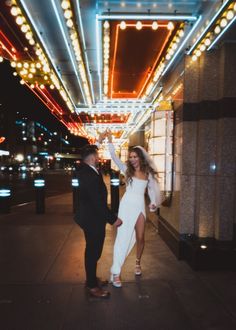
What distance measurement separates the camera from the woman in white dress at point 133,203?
4.38 m

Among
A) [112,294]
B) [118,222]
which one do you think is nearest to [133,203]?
[118,222]

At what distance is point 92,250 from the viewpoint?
3994mm

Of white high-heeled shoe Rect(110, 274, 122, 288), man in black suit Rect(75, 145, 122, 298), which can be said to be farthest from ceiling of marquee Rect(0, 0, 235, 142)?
white high-heeled shoe Rect(110, 274, 122, 288)

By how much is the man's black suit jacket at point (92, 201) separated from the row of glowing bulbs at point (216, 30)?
8.32 feet

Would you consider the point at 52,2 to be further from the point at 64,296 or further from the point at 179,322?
the point at 179,322

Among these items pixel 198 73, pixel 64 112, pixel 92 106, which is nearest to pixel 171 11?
pixel 198 73

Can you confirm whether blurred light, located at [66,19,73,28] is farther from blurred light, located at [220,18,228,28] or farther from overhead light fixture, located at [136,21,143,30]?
blurred light, located at [220,18,228,28]

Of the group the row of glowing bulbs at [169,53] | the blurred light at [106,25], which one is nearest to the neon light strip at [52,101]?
the row of glowing bulbs at [169,53]

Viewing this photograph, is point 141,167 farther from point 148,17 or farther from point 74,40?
point 74,40

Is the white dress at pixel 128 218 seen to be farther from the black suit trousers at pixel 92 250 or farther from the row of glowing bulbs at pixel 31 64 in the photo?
the row of glowing bulbs at pixel 31 64

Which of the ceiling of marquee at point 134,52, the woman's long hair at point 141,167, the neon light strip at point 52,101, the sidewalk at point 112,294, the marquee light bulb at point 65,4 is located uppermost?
the marquee light bulb at point 65,4

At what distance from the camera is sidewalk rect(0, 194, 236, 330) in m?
3.44

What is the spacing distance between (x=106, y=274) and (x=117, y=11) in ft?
12.0

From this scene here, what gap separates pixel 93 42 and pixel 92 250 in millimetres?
3461
